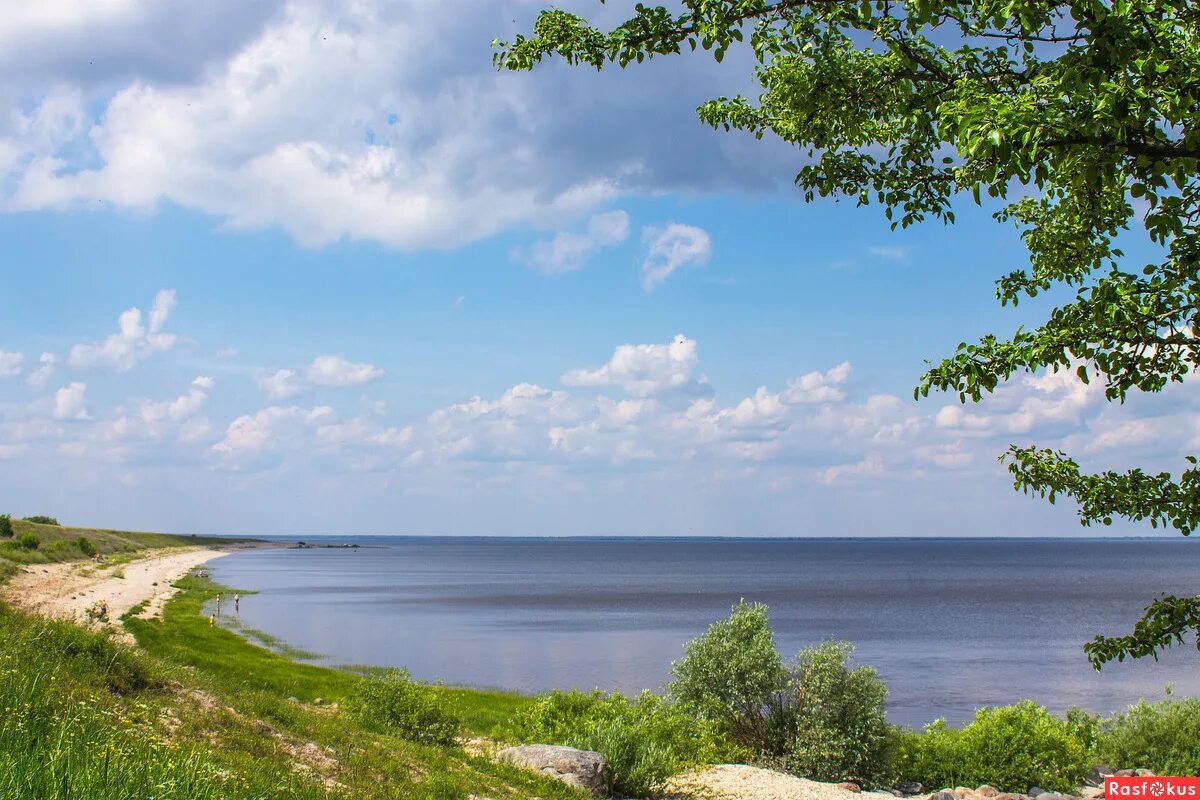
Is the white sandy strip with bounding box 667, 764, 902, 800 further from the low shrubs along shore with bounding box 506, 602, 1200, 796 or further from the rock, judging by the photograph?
the rock

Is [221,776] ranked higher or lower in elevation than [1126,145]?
lower

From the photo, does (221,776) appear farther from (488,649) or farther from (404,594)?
(404,594)

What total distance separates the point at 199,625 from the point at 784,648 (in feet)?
115

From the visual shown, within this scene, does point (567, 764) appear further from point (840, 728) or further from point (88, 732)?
point (88, 732)

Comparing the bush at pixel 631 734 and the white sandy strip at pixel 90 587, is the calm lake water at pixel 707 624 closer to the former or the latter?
the white sandy strip at pixel 90 587

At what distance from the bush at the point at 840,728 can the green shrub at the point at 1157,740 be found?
5.26 m

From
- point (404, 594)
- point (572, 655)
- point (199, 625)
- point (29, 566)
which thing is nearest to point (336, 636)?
point (199, 625)

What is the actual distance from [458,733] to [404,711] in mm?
1741

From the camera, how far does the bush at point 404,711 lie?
16.2 meters

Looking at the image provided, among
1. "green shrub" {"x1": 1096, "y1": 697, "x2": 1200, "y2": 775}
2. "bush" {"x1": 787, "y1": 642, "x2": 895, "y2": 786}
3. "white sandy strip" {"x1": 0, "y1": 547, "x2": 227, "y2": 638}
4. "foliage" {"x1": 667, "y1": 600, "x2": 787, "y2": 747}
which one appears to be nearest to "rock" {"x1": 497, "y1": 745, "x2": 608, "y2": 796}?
"foliage" {"x1": 667, "y1": 600, "x2": 787, "y2": 747}

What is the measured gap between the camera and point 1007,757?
1886cm

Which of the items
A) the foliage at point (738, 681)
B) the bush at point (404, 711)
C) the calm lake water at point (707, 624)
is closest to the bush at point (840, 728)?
the foliage at point (738, 681)

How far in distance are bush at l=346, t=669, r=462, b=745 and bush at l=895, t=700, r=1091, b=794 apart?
982 centimetres

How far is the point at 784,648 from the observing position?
54.8m
